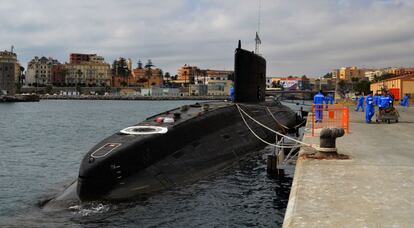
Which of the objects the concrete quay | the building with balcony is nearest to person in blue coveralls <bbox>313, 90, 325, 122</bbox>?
the concrete quay

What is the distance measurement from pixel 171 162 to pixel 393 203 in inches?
290

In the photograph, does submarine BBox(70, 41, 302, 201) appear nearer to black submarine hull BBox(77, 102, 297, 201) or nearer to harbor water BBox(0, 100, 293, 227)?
black submarine hull BBox(77, 102, 297, 201)

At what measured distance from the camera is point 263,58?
24.3 m

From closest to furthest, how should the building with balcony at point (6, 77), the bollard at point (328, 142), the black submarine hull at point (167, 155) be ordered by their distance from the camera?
1. the black submarine hull at point (167, 155)
2. the bollard at point (328, 142)
3. the building with balcony at point (6, 77)

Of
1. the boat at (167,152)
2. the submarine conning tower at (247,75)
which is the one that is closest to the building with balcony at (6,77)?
the submarine conning tower at (247,75)

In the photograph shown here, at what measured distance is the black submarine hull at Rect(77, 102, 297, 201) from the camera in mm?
11305

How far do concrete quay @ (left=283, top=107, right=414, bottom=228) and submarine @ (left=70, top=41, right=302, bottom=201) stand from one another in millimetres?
3855

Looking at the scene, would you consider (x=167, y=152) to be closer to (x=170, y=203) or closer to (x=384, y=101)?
(x=170, y=203)

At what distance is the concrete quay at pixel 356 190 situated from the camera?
6379 mm

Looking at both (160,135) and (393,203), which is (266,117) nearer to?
(160,135)

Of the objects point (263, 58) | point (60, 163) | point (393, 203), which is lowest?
point (60, 163)

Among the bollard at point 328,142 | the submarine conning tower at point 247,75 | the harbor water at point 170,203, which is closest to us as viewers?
the harbor water at point 170,203

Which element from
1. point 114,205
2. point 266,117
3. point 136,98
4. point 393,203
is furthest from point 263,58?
point 136,98

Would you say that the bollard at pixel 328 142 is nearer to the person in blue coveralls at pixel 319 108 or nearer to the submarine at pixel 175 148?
the submarine at pixel 175 148
